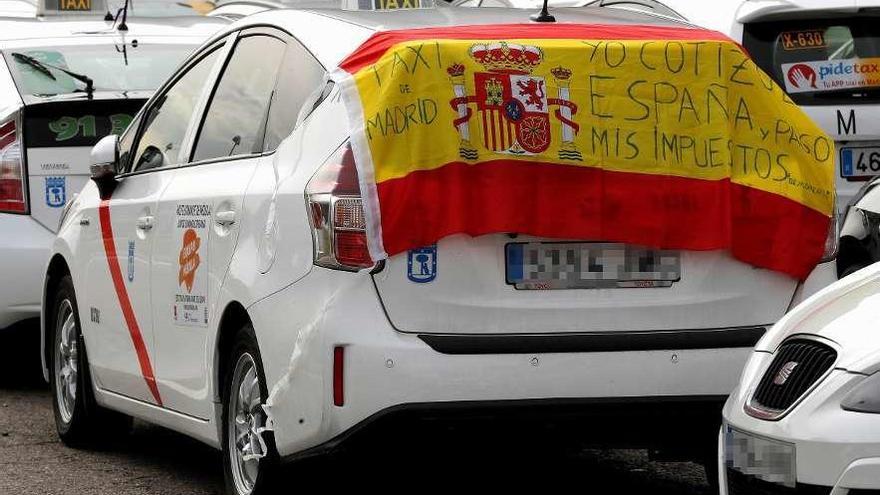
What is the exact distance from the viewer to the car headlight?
432cm

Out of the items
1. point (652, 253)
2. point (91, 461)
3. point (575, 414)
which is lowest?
point (91, 461)

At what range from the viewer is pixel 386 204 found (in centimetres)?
550

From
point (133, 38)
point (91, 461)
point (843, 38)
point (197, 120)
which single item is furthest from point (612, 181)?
point (133, 38)

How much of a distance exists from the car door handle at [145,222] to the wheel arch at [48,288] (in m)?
1.39

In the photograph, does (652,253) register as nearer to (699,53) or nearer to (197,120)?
(699,53)

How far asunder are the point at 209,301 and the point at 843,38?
4503 mm

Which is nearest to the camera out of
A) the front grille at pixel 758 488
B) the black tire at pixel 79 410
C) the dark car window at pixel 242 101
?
the front grille at pixel 758 488

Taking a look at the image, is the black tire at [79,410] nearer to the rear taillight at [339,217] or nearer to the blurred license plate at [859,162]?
the rear taillight at [339,217]

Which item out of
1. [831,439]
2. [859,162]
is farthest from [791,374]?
[859,162]

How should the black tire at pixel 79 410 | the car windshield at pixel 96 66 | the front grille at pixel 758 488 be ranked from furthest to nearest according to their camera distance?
the car windshield at pixel 96 66 → the black tire at pixel 79 410 → the front grille at pixel 758 488

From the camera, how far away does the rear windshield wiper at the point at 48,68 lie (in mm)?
9812

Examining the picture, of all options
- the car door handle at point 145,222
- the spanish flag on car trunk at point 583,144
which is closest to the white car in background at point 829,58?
the car door handle at point 145,222

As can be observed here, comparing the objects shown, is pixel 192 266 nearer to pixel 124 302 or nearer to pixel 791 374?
pixel 124 302

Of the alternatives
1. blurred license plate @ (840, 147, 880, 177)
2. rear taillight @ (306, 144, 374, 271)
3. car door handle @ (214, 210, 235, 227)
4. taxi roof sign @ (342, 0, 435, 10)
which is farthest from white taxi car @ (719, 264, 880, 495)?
taxi roof sign @ (342, 0, 435, 10)
